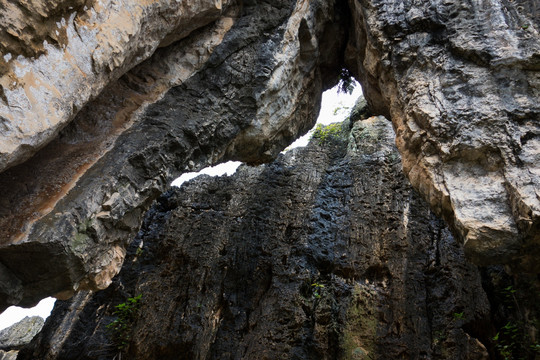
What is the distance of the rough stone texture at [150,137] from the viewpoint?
3756 mm

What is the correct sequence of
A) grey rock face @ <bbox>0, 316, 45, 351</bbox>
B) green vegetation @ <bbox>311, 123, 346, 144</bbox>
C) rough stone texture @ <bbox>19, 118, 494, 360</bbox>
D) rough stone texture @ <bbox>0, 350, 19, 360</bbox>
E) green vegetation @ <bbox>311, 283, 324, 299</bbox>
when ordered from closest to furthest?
rough stone texture @ <bbox>19, 118, 494, 360</bbox>, green vegetation @ <bbox>311, 283, 324, 299</bbox>, green vegetation @ <bbox>311, 123, 346, 144</bbox>, rough stone texture @ <bbox>0, 350, 19, 360</bbox>, grey rock face @ <bbox>0, 316, 45, 351</bbox>

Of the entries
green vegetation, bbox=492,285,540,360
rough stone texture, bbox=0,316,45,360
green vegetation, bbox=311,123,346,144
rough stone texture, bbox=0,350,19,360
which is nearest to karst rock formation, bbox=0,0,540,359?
green vegetation, bbox=492,285,540,360

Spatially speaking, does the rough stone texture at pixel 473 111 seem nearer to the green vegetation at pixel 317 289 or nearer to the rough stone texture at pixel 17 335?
the green vegetation at pixel 317 289

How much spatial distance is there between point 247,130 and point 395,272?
3.80 m

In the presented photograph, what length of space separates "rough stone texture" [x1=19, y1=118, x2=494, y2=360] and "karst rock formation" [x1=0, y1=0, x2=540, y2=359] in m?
0.03

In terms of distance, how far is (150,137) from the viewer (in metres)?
4.88

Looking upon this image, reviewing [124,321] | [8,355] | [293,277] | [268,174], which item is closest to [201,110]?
[293,277]

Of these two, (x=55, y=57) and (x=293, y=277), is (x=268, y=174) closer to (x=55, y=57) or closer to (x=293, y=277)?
(x=293, y=277)

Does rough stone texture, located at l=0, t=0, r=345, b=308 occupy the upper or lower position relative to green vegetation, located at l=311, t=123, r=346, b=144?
upper

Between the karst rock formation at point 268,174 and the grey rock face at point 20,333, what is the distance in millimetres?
5702

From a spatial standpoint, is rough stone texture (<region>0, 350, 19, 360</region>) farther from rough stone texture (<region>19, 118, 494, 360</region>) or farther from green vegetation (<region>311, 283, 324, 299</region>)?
green vegetation (<region>311, 283, 324, 299</region>)

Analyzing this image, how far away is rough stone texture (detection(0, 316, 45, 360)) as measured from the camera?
11661 millimetres

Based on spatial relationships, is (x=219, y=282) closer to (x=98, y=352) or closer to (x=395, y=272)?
(x=98, y=352)

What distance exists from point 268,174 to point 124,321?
4.39 metres
